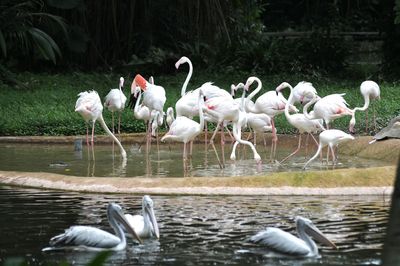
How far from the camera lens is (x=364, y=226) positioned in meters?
6.43

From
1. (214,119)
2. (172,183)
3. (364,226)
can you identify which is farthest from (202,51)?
(364,226)

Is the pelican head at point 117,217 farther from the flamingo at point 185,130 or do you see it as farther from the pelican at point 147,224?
the flamingo at point 185,130

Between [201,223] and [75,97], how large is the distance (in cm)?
1006

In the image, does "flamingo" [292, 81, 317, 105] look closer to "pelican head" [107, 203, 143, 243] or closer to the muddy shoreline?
the muddy shoreline

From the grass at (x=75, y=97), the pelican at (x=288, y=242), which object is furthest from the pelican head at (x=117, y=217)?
the grass at (x=75, y=97)

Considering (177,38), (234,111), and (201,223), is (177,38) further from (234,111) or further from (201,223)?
(201,223)

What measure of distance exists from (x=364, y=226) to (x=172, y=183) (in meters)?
2.14

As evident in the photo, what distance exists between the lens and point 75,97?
16281 mm

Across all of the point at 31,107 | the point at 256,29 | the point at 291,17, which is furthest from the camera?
the point at 291,17

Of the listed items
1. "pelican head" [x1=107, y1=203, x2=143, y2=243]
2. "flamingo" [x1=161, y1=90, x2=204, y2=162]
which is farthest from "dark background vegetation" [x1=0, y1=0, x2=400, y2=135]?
"pelican head" [x1=107, y1=203, x2=143, y2=243]

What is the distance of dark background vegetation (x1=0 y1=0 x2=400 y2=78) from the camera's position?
61.9 ft

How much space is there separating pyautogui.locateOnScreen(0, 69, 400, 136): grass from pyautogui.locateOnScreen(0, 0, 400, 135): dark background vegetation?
58mm

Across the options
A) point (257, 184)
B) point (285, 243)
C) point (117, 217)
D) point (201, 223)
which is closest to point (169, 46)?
point (257, 184)

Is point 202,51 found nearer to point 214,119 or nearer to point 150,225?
point 214,119
